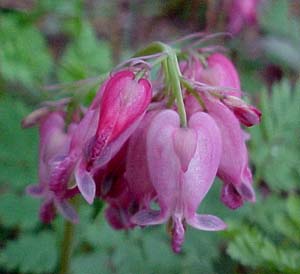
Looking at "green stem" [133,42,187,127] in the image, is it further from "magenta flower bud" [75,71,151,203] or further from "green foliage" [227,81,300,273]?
"green foliage" [227,81,300,273]

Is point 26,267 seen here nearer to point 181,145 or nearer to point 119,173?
point 119,173

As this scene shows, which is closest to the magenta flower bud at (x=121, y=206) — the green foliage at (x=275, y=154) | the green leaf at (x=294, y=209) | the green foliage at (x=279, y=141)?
the green leaf at (x=294, y=209)

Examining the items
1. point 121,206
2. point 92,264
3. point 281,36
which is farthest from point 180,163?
point 281,36

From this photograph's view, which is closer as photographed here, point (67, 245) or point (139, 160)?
point (139, 160)

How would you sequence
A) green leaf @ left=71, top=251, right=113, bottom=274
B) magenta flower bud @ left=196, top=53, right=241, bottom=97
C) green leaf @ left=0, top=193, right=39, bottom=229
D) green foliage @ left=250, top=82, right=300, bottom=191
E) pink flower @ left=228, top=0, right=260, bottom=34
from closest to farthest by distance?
magenta flower bud @ left=196, top=53, right=241, bottom=97
green leaf @ left=71, top=251, right=113, bottom=274
green leaf @ left=0, top=193, right=39, bottom=229
green foliage @ left=250, top=82, right=300, bottom=191
pink flower @ left=228, top=0, right=260, bottom=34

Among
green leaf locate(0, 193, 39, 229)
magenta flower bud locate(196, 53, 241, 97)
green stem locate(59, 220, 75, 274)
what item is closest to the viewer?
magenta flower bud locate(196, 53, 241, 97)

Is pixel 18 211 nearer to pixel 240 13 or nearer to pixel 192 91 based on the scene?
pixel 192 91

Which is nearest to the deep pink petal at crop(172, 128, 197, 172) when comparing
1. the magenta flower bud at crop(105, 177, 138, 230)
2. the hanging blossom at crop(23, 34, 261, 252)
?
the hanging blossom at crop(23, 34, 261, 252)

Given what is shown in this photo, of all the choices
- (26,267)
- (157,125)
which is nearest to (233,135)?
(157,125)

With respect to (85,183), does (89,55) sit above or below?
below
